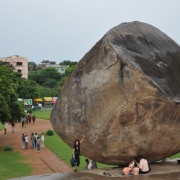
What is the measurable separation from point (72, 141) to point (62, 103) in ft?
5.04

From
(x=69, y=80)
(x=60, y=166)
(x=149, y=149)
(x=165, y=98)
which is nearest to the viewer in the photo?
(x=165, y=98)

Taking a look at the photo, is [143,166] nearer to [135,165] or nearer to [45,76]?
[135,165]

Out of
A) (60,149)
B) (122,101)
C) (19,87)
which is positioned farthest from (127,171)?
(19,87)

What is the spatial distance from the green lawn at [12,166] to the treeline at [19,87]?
164 inches

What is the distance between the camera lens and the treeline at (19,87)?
34.4 m

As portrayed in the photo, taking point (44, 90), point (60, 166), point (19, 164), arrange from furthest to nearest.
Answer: point (44, 90)
point (19, 164)
point (60, 166)

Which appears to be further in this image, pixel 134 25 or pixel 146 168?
pixel 134 25

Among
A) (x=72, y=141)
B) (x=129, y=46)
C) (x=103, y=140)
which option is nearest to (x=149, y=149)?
(x=103, y=140)

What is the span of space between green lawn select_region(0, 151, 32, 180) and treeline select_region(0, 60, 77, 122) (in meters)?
4.16

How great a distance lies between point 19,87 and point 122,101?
71.0 meters

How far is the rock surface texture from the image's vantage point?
44.9 feet

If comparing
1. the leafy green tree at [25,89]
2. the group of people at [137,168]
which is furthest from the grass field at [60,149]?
the leafy green tree at [25,89]

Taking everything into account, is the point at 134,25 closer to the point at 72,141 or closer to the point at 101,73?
the point at 101,73

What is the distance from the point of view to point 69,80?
1551 centimetres
